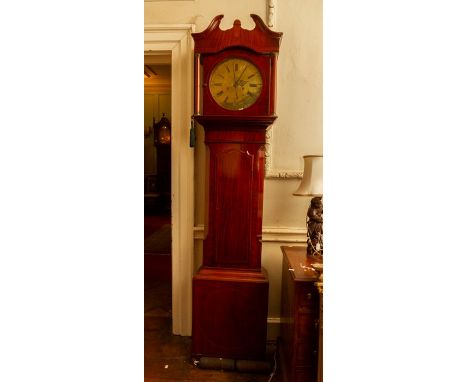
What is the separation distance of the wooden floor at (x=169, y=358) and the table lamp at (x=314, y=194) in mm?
815

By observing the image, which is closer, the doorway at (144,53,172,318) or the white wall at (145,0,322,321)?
the white wall at (145,0,322,321)

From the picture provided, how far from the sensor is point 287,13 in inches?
81.4

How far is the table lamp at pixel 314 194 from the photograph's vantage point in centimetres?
164

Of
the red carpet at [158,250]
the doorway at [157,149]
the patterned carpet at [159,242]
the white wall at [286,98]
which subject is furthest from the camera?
the doorway at [157,149]

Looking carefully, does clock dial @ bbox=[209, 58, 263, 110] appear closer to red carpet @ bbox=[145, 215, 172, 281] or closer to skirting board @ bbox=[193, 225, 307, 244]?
skirting board @ bbox=[193, 225, 307, 244]

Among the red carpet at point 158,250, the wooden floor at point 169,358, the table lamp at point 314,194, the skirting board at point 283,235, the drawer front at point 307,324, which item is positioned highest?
the table lamp at point 314,194

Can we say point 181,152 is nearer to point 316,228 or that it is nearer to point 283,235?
point 283,235

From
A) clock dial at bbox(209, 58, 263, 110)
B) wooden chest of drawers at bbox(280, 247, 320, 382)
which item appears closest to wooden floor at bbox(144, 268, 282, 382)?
wooden chest of drawers at bbox(280, 247, 320, 382)

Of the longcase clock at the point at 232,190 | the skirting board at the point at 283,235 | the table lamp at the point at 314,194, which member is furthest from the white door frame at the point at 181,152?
the table lamp at the point at 314,194

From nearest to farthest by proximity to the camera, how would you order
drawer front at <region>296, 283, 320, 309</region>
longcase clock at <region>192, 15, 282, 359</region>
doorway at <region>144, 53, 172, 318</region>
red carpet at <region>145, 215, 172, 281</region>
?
drawer front at <region>296, 283, 320, 309</region>
longcase clock at <region>192, 15, 282, 359</region>
red carpet at <region>145, 215, 172, 281</region>
doorway at <region>144, 53, 172, 318</region>

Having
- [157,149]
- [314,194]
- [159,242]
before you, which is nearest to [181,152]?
[314,194]

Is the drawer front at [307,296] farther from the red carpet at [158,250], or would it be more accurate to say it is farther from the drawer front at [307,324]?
the red carpet at [158,250]

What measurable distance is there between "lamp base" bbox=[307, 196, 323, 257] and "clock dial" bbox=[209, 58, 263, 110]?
68cm

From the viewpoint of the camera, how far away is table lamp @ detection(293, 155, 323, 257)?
1645 millimetres
